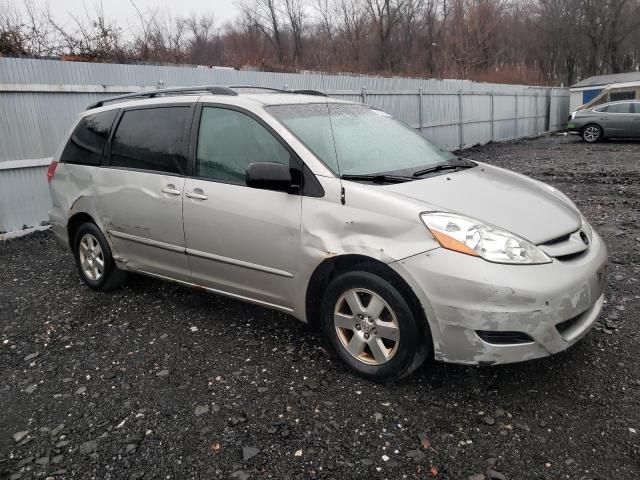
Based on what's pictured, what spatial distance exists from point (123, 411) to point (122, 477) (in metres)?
0.57

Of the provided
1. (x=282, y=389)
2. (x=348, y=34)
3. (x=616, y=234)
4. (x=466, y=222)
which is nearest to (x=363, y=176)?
(x=466, y=222)

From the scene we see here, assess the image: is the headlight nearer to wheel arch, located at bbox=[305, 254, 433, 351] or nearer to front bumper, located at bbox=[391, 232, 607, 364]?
front bumper, located at bbox=[391, 232, 607, 364]

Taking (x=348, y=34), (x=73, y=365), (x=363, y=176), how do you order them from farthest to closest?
(x=348, y=34) < (x=73, y=365) < (x=363, y=176)

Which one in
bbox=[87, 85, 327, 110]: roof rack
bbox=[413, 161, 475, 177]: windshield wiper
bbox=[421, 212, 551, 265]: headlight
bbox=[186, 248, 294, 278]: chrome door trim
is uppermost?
bbox=[87, 85, 327, 110]: roof rack

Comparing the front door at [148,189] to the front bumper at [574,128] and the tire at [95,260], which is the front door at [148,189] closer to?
the tire at [95,260]

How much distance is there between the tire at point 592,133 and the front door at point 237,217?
60.0 ft

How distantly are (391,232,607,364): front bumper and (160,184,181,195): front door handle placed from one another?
1816 millimetres

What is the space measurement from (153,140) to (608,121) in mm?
18214

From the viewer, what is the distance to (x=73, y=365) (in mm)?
3463

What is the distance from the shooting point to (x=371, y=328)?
295cm

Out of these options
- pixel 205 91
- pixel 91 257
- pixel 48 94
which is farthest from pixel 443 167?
pixel 48 94

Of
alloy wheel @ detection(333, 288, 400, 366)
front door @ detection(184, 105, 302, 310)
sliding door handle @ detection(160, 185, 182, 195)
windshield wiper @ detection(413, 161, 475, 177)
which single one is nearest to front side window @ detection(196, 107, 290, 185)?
front door @ detection(184, 105, 302, 310)

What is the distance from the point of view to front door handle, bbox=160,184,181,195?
12.2 ft

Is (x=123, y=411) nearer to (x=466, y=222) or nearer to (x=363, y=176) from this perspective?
(x=363, y=176)
